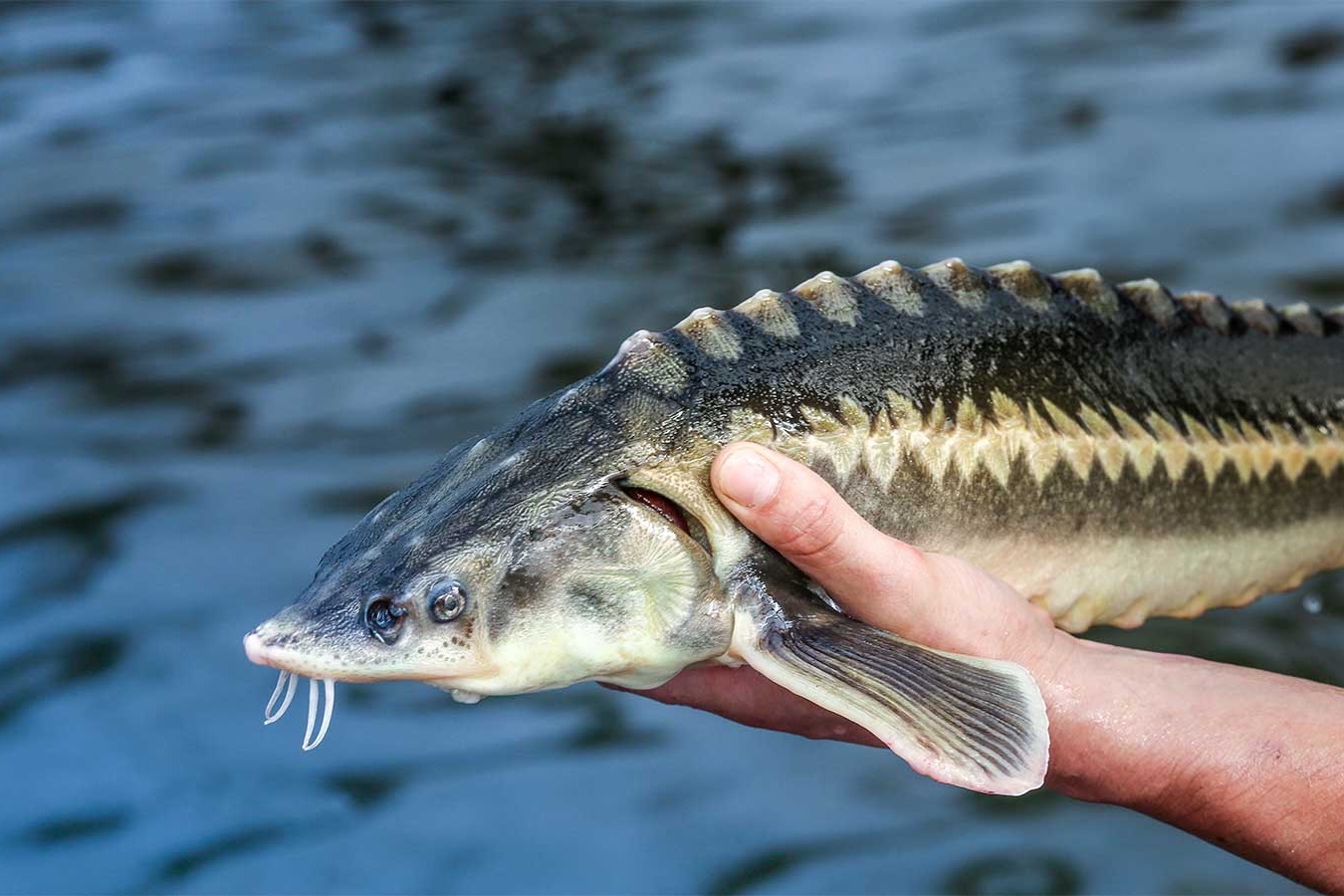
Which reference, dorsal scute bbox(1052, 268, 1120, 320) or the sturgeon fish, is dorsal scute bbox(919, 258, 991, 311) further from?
dorsal scute bbox(1052, 268, 1120, 320)

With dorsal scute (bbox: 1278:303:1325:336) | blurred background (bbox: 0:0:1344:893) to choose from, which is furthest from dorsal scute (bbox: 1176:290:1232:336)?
blurred background (bbox: 0:0:1344:893)

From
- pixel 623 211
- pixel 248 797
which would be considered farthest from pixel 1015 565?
pixel 623 211

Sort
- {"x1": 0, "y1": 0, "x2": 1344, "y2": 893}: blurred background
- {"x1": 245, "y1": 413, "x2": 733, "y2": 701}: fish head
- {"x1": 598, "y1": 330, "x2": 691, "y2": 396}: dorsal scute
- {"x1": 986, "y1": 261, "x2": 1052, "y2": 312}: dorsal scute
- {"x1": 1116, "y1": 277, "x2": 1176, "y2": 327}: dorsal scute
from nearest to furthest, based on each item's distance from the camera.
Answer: {"x1": 245, "y1": 413, "x2": 733, "y2": 701}: fish head
{"x1": 598, "y1": 330, "x2": 691, "y2": 396}: dorsal scute
{"x1": 986, "y1": 261, "x2": 1052, "y2": 312}: dorsal scute
{"x1": 1116, "y1": 277, "x2": 1176, "y2": 327}: dorsal scute
{"x1": 0, "y1": 0, "x2": 1344, "y2": 893}: blurred background

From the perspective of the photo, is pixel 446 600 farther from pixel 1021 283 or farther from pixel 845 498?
pixel 1021 283

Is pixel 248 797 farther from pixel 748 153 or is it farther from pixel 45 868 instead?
pixel 748 153

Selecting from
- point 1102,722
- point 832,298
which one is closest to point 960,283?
point 832,298

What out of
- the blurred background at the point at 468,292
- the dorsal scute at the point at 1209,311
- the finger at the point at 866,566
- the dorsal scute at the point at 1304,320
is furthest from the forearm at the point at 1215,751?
the blurred background at the point at 468,292
